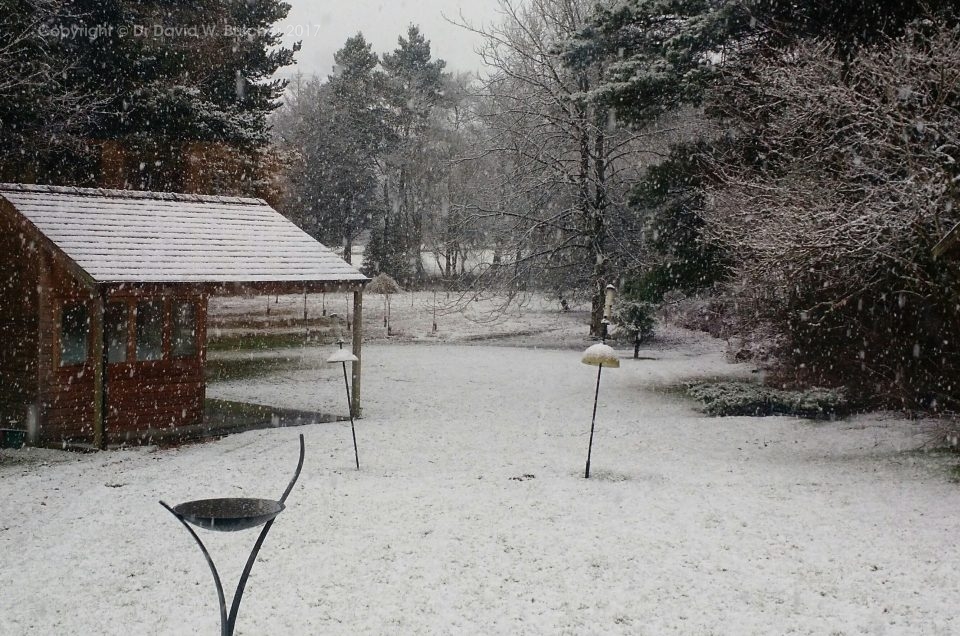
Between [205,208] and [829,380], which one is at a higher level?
[205,208]

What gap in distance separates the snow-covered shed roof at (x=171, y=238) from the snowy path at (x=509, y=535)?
2.73 meters

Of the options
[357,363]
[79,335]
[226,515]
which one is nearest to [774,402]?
[357,363]

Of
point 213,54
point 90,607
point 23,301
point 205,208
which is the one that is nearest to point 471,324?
point 213,54

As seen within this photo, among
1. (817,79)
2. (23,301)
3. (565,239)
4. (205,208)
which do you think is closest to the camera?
(817,79)

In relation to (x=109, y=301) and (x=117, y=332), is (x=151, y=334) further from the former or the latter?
(x=109, y=301)

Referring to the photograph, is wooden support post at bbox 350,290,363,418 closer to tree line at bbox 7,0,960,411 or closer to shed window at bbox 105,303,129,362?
shed window at bbox 105,303,129,362

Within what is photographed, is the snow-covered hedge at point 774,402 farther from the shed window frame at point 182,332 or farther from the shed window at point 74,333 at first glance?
the shed window at point 74,333

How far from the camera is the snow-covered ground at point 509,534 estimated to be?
6418mm

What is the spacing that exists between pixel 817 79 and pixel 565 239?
16138 mm

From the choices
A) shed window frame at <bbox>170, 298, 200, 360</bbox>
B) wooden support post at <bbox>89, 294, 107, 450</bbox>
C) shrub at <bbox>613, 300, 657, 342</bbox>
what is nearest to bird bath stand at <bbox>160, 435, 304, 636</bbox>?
wooden support post at <bbox>89, 294, 107, 450</bbox>

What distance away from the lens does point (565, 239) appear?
27.1 m

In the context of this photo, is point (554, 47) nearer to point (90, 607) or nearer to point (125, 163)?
point (125, 163)

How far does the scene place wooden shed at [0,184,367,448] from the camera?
11969 mm

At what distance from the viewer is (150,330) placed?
43.7ft
